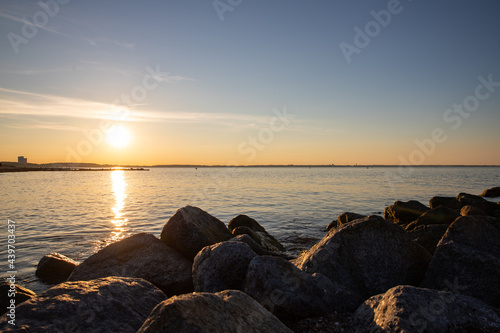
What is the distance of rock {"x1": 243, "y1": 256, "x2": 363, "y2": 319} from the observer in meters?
4.79

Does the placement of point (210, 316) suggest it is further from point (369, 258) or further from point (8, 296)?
point (8, 296)

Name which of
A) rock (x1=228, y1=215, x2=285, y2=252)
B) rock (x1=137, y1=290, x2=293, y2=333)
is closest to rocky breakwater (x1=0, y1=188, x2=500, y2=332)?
rock (x1=137, y1=290, x2=293, y2=333)

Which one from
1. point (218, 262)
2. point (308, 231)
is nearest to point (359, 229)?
point (218, 262)

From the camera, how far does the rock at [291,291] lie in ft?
15.7

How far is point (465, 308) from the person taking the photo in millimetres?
4211

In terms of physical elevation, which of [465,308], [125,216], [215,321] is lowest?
[125,216]

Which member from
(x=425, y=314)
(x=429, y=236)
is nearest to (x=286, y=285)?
(x=425, y=314)

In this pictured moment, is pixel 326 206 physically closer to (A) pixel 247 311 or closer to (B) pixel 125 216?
(B) pixel 125 216

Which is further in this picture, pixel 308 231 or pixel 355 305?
pixel 308 231

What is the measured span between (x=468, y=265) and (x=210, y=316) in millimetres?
5167

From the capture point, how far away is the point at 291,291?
4.92 m

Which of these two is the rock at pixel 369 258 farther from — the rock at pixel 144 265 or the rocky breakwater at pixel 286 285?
the rock at pixel 144 265

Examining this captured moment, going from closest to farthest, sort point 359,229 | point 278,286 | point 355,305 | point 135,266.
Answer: point 278,286
point 355,305
point 359,229
point 135,266

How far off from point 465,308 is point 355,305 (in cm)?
165
